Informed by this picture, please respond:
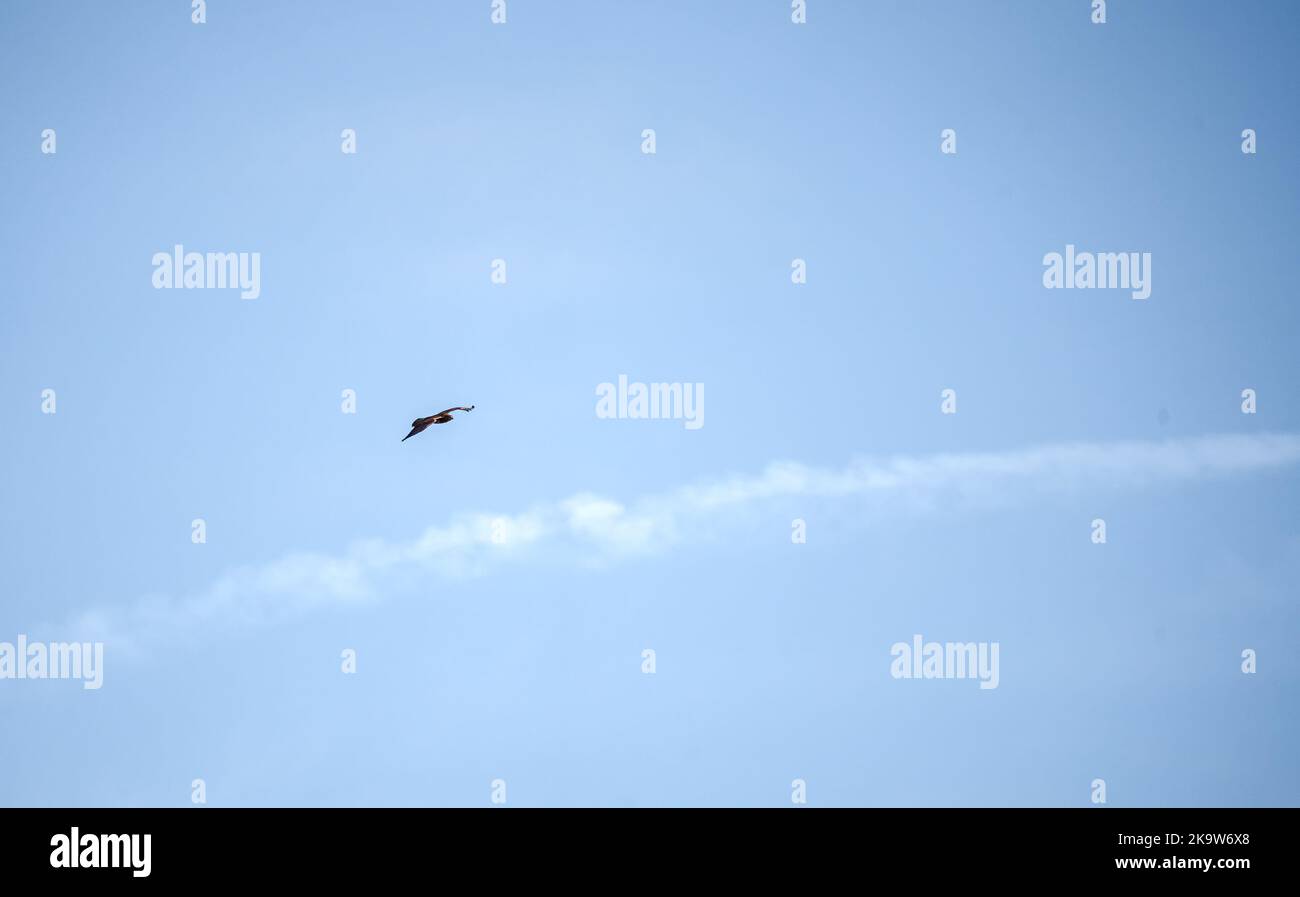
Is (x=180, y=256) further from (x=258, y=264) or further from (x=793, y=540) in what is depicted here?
(x=793, y=540)

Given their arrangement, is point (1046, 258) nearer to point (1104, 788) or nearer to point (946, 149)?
point (946, 149)

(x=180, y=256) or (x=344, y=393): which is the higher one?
(x=180, y=256)

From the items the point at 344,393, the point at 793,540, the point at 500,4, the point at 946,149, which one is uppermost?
the point at 500,4

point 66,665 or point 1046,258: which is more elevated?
point 1046,258
